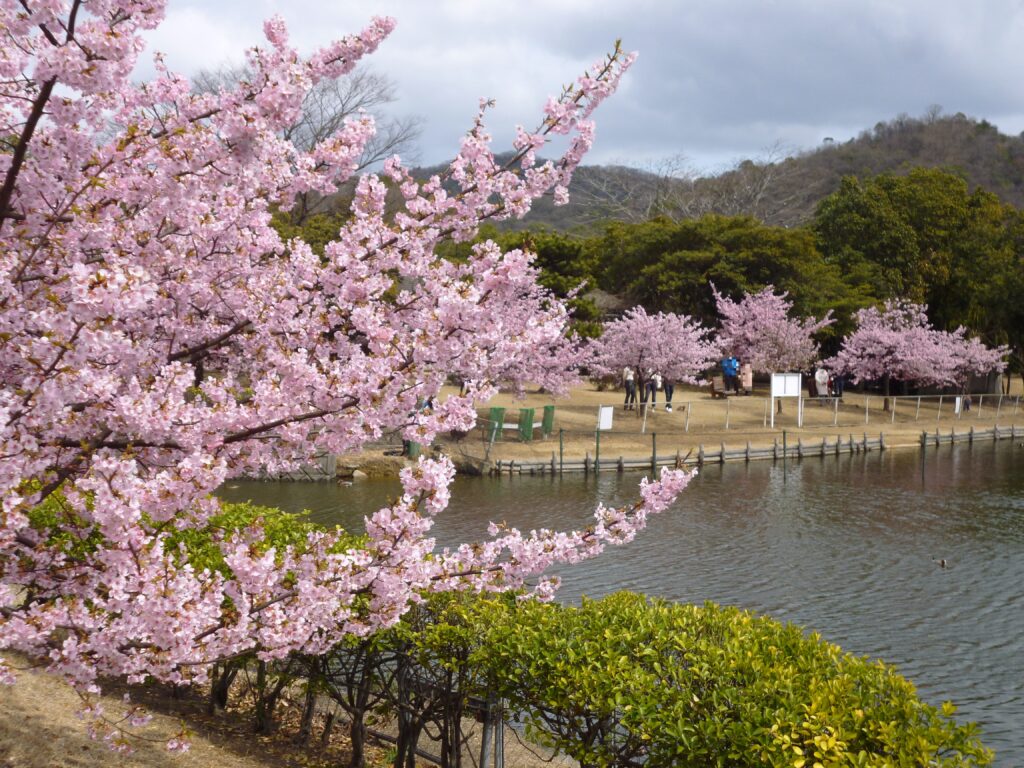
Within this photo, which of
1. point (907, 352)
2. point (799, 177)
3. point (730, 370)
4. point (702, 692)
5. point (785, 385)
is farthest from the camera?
point (799, 177)

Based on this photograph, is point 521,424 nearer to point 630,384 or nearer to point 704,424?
point 704,424

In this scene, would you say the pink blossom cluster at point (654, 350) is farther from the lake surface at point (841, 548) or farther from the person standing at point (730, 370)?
the person standing at point (730, 370)

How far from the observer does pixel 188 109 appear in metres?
5.75

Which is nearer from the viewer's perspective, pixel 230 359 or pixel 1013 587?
pixel 230 359

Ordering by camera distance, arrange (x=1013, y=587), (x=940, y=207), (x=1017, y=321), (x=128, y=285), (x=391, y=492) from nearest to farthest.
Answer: (x=128, y=285), (x=1013, y=587), (x=391, y=492), (x=1017, y=321), (x=940, y=207)

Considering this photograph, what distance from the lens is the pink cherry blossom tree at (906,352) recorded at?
4628 centimetres

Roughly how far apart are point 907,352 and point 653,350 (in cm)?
1479

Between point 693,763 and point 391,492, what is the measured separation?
20.6 meters

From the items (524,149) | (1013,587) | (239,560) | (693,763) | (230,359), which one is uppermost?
(524,149)

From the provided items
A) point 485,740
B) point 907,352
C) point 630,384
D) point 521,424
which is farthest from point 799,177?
point 485,740

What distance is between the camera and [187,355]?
6.00 m

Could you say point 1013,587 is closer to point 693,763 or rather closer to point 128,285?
point 693,763

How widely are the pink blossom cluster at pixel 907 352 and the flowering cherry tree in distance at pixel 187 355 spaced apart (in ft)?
141

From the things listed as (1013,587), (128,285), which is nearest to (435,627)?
(128,285)
